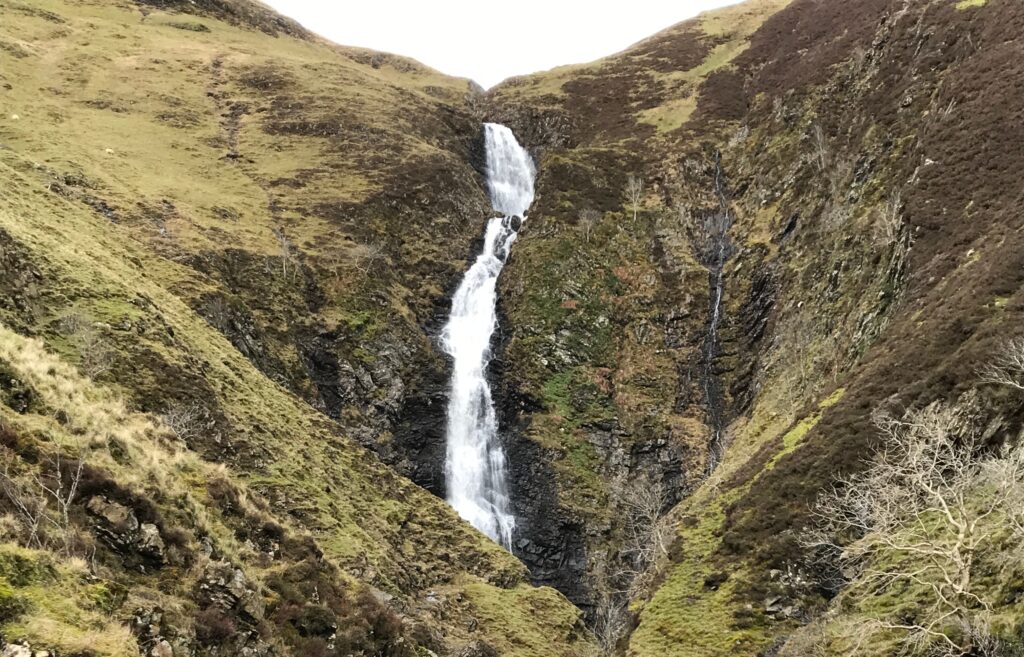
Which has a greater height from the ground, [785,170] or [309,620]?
[785,170]

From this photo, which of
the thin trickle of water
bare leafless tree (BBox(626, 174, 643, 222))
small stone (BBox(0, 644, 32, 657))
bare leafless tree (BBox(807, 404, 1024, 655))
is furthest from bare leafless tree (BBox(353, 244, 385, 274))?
small stone (BBox(0, 644, 32, 657))

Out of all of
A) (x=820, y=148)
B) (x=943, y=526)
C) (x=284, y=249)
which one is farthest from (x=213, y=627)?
(x=820, y=148)

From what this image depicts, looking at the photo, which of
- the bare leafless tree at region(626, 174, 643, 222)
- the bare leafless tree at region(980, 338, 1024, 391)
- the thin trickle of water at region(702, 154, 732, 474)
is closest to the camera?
the bare leafless tree at region(980, 338, 1024, 391)

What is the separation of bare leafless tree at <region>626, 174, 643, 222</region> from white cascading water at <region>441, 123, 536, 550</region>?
13894mm

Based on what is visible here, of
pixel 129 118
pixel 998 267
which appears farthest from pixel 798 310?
pixel 129 118

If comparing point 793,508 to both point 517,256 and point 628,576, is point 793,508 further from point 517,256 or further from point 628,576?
point 517,256

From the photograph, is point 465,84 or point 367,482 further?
point 465,84

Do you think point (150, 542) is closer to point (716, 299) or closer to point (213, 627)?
point (213, 627)

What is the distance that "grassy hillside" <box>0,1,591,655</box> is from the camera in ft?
47.6

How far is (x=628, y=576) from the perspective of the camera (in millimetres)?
44562

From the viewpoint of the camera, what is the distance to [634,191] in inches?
2854

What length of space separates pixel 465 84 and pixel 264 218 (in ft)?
232

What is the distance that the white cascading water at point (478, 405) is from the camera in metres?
48.5

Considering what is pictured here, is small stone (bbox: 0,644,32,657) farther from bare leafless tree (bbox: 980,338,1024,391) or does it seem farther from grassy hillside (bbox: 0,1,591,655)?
bare leafless tree (bbox: 980,338,1024,391)
